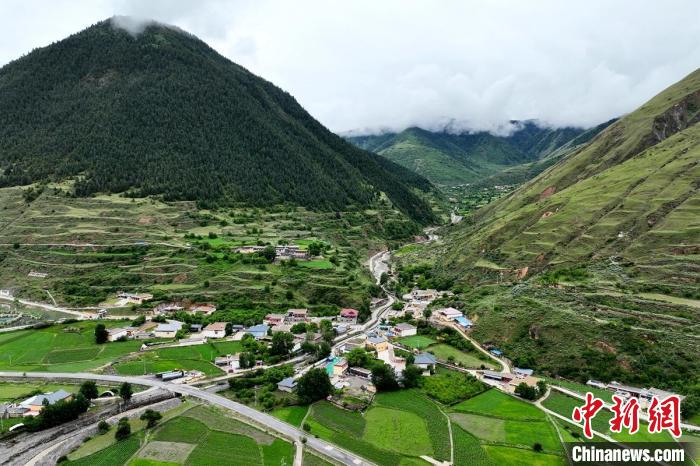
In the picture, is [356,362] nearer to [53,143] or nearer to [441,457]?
[441,457]

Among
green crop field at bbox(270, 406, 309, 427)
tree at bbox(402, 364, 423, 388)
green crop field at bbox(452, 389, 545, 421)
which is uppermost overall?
green crop field at bbox(270, 406, 309, 427)

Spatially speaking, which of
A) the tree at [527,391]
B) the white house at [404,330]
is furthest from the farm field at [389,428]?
the white house at [404,330]

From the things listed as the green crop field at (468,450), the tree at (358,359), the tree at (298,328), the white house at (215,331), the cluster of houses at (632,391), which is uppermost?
the white house at (215,331)

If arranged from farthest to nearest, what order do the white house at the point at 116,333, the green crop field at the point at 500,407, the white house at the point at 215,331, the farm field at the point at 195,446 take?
the white house at the point at 215,331 → the white house at the point at 116,333 → the green crop field at the point at 500,407 → the farm field at the point at 195,446

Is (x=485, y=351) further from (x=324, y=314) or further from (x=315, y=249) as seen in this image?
(x=315, y=249)

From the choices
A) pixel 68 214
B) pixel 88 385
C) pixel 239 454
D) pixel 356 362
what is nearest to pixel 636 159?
pixel 356 362

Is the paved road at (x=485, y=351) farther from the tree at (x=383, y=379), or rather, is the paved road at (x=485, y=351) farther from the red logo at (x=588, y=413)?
the tree at (x=383, y=379)

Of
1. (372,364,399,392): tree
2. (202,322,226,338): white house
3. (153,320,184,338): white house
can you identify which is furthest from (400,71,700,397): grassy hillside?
(153,320,184,338): white house

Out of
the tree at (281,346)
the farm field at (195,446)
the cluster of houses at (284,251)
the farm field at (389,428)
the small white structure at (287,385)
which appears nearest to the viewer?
the farm field at (195,446)

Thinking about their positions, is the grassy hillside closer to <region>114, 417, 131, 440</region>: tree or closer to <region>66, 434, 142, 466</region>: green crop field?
<region>66, 434, 142, 466</region>: green crop field
